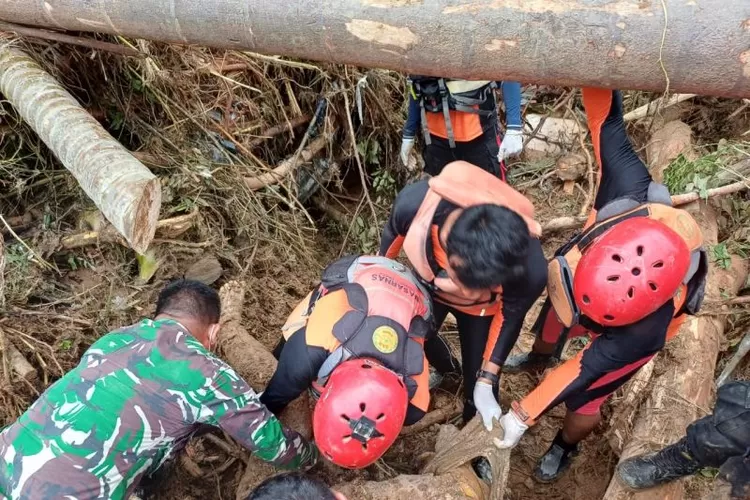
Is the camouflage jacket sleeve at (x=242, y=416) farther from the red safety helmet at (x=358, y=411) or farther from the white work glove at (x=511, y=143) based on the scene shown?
the white work glove at (x=511, y=143)

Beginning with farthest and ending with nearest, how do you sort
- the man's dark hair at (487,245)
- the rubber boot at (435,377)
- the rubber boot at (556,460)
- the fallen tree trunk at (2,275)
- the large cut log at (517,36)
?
the rubber boot at (435,377) → the rubber boot at (556,460) → the fallen tree trunk at (2,275) → the man's dark hair at (487,245) → the large cut log at (517,36)

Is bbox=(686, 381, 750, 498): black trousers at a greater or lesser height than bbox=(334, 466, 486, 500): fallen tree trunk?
greater

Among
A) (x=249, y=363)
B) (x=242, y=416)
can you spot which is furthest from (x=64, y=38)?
(x=242, y=416)

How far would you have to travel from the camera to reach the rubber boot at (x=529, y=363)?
3873 millimetres

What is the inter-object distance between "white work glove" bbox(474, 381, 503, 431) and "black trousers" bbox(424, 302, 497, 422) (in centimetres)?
30

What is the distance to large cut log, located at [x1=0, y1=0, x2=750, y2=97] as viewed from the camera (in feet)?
5.82

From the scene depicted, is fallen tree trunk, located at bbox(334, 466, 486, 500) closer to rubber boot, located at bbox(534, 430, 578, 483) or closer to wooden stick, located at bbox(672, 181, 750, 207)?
rubber boot, located at bbox(534, 430, 578, 483)

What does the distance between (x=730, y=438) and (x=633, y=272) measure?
34.5 inches

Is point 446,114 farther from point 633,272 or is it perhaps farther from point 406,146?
point 633,272

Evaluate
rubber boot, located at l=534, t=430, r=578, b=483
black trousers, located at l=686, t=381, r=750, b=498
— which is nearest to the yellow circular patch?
black trousers, located at l=686, t=381, r=750, b=498

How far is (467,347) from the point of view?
324cm

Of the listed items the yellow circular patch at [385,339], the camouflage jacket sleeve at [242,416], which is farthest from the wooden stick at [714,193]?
the camouflage jacket sleeve at [242,416]

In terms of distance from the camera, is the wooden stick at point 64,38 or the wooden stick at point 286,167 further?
the wooden stick at point 286,167

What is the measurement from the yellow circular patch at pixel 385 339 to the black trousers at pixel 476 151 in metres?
2.06
